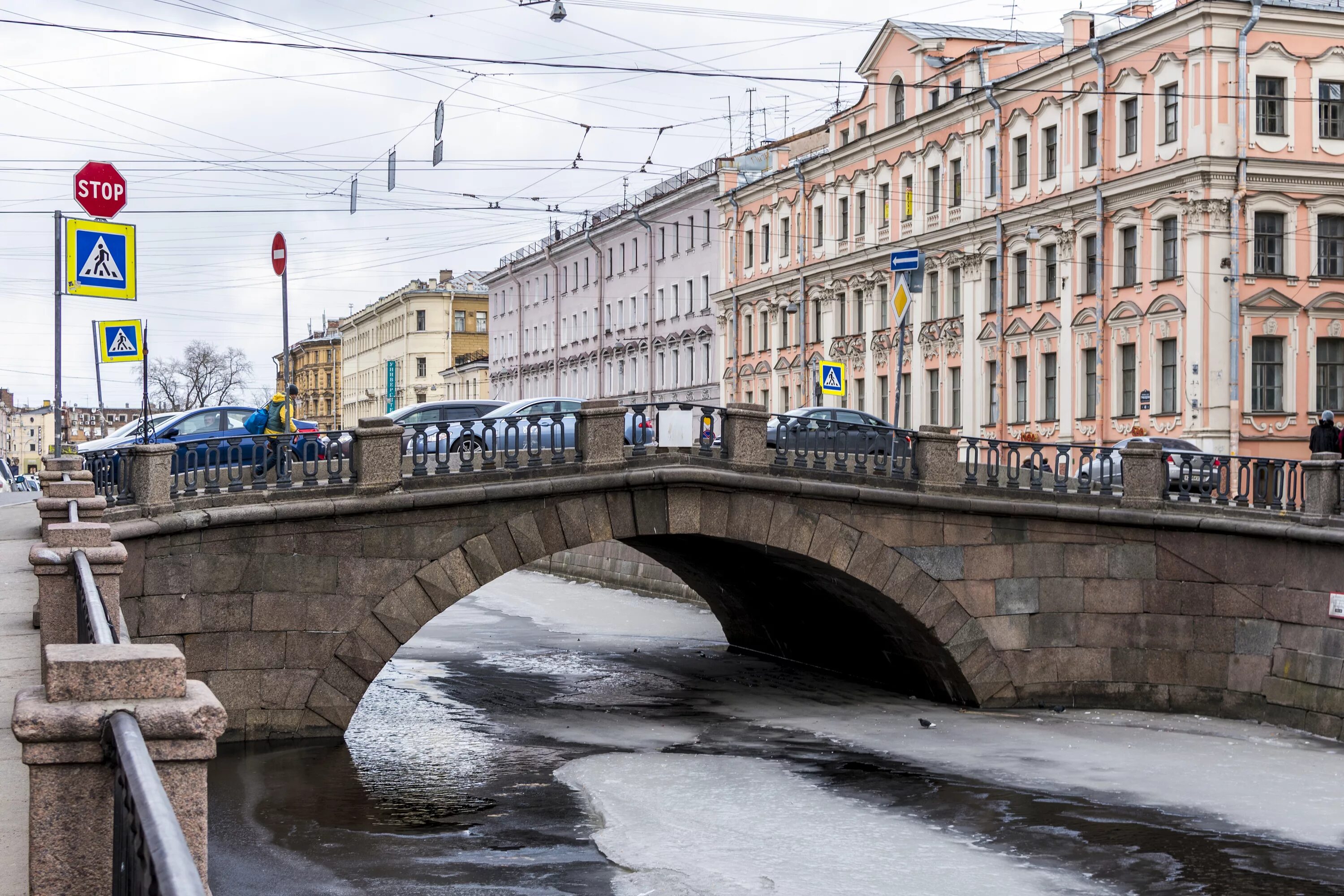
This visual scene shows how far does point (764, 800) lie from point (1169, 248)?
21873 mm

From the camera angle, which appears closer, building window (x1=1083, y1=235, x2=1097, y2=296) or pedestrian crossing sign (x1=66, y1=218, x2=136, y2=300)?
pedestrian crossing sign (x1=66, y1=218, x2=136, y2=300)

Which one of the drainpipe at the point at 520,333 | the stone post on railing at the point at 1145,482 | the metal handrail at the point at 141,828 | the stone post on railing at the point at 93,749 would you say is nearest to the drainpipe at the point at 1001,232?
the stone post on railing at the point at 1145,482

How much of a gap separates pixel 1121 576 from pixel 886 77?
27935 mm

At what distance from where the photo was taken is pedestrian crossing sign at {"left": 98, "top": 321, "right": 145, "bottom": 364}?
23.2 metres

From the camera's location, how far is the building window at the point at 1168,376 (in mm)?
33375

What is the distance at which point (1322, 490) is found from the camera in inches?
735

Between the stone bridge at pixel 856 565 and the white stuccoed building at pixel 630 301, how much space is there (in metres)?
35.1

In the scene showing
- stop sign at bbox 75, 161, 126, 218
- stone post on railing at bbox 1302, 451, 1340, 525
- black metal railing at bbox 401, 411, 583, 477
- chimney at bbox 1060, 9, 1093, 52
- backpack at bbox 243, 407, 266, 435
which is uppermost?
chimney at bbox 1060, 9, 1093, 52

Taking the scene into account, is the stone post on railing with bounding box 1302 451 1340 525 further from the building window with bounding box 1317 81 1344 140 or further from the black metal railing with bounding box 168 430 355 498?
the building window with bounding box 1317 81 1344 140

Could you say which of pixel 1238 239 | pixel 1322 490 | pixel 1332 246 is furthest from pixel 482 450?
pixel 1332 246

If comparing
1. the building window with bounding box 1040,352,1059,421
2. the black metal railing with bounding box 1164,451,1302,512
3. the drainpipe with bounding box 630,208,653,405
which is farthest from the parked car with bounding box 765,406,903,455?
the drainpipe with bounding box 630,208,653,405

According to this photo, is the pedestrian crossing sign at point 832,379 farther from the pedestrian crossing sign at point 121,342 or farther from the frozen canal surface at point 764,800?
the pedestrian crossing sign at point 121,342

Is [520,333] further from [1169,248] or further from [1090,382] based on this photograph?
[1169,248]

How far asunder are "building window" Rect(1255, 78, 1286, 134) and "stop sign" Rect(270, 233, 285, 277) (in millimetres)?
22330
